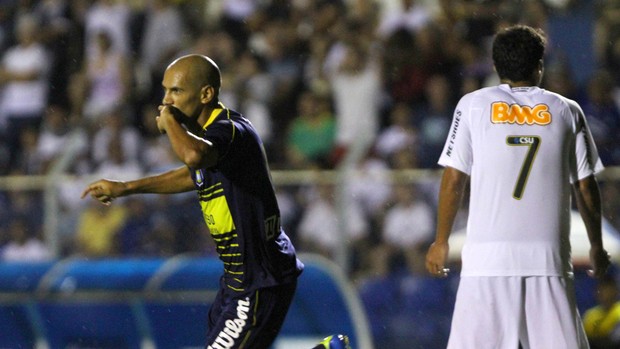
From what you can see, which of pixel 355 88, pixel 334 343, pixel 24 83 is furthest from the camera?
pixel 24 83

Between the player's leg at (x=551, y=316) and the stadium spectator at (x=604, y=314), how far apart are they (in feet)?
13.4

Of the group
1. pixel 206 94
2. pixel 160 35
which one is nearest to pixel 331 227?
pixel 160 35

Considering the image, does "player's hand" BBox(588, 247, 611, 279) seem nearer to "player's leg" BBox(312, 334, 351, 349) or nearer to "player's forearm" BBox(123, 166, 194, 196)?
"player's leg" BBox(312, 334, 351, 349)

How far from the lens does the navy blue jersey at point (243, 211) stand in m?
5.82

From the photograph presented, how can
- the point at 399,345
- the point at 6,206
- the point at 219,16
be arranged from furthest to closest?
1. the point at 219,16
2. the point at 6,206
3. the point at 399,345

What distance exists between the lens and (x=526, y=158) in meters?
5.46

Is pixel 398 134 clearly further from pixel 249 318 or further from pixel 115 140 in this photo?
pixel 249 318

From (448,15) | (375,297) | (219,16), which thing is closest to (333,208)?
(375,297)

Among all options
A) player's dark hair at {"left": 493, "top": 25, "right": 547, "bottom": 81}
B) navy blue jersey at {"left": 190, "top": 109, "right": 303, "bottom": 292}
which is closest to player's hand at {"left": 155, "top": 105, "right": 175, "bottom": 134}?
navy blue jersey at {"left": 190, "top": 109, "right": 303, "bottom": 292}

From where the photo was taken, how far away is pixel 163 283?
36.3ft

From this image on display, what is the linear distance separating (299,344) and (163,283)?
1.42 meters

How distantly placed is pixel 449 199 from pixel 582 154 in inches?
26.8

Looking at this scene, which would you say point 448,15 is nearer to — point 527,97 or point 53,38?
point 53,38

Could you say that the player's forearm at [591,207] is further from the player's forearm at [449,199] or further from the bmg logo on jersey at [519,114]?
the player's forearm at [449,199]
